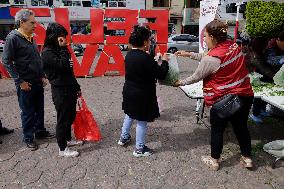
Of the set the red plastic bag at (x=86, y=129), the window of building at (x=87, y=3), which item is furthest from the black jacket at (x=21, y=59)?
the window of building at (x=87, y=3)

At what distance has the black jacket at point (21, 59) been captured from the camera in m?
3.99

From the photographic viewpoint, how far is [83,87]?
868 cm

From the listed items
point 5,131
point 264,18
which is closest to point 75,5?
point 264,18

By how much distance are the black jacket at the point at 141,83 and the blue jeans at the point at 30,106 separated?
136 cm

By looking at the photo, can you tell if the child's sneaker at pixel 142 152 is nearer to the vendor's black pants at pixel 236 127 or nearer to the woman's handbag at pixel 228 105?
the vendor's black pants at pixel 236 127

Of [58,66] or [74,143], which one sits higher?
[58,66]

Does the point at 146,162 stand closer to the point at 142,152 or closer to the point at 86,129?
the point at 142,152

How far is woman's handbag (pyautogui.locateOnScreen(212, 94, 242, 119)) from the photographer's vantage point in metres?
3.49

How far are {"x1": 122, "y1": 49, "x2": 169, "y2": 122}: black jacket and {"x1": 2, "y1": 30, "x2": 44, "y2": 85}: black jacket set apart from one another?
1369 millimetres

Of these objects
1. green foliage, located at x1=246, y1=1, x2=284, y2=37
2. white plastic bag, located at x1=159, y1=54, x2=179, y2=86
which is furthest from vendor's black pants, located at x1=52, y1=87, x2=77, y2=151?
green foliage, located at x1=246, y1=1, x2=284, y2=37

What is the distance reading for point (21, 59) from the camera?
13.5 ft

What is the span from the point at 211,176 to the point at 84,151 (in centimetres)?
183

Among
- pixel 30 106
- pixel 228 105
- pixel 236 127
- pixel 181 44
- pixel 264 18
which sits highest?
pixel 264 18

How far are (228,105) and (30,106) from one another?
2.75 meters
